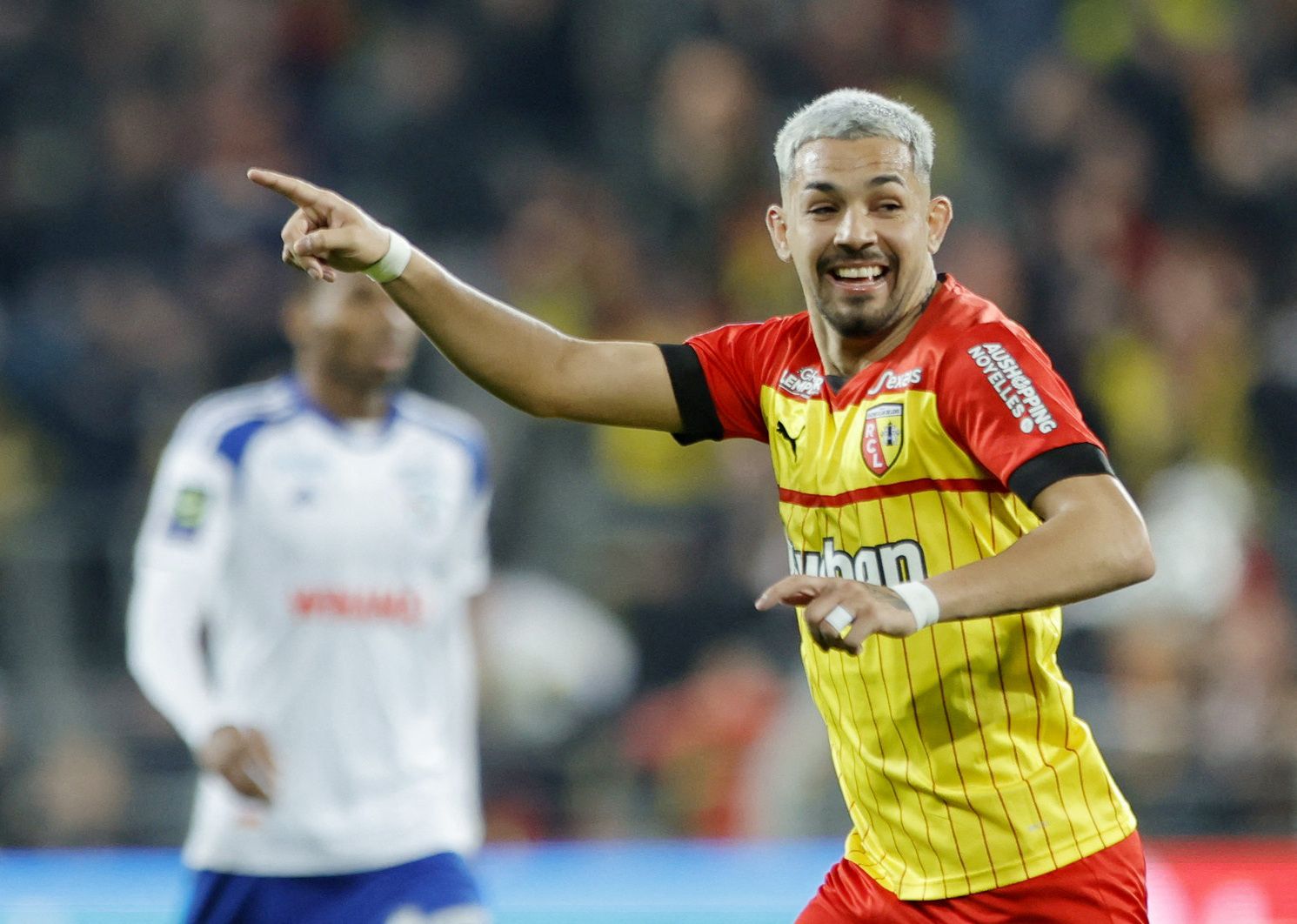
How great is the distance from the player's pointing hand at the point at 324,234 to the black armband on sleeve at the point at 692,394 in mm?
617

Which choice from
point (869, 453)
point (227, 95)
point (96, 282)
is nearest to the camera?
point (869, 453)

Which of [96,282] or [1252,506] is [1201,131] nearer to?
[1252,506]

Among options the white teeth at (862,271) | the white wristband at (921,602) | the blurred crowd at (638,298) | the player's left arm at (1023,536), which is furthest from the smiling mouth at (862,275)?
the blurred crowd at (638,298)

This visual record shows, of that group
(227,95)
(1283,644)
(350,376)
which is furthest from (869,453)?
(227,95)

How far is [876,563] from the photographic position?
11.3 ft

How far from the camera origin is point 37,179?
10805mm

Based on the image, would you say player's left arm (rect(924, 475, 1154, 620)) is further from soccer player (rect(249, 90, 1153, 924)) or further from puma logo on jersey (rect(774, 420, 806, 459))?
puma logo on jersey (rect(774, 420, 806, 459))

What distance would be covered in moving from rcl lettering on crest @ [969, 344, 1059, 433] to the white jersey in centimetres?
243

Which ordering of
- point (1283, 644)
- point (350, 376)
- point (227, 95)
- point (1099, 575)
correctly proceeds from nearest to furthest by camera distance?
point (1099, 575) → point (350, 376) → point (1283, 644) → point (227, 95)

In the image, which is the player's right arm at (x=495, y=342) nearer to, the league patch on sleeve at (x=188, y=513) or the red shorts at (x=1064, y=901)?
the red shorts at (x=1064, y=901)

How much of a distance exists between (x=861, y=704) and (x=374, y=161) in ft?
25.3

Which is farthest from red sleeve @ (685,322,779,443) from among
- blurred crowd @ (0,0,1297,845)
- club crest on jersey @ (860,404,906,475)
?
blurred crowd @ (0,0,1297,845)

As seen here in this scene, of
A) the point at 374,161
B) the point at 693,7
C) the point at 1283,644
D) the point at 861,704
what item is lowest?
the point at 861,704

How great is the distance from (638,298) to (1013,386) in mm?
7005
